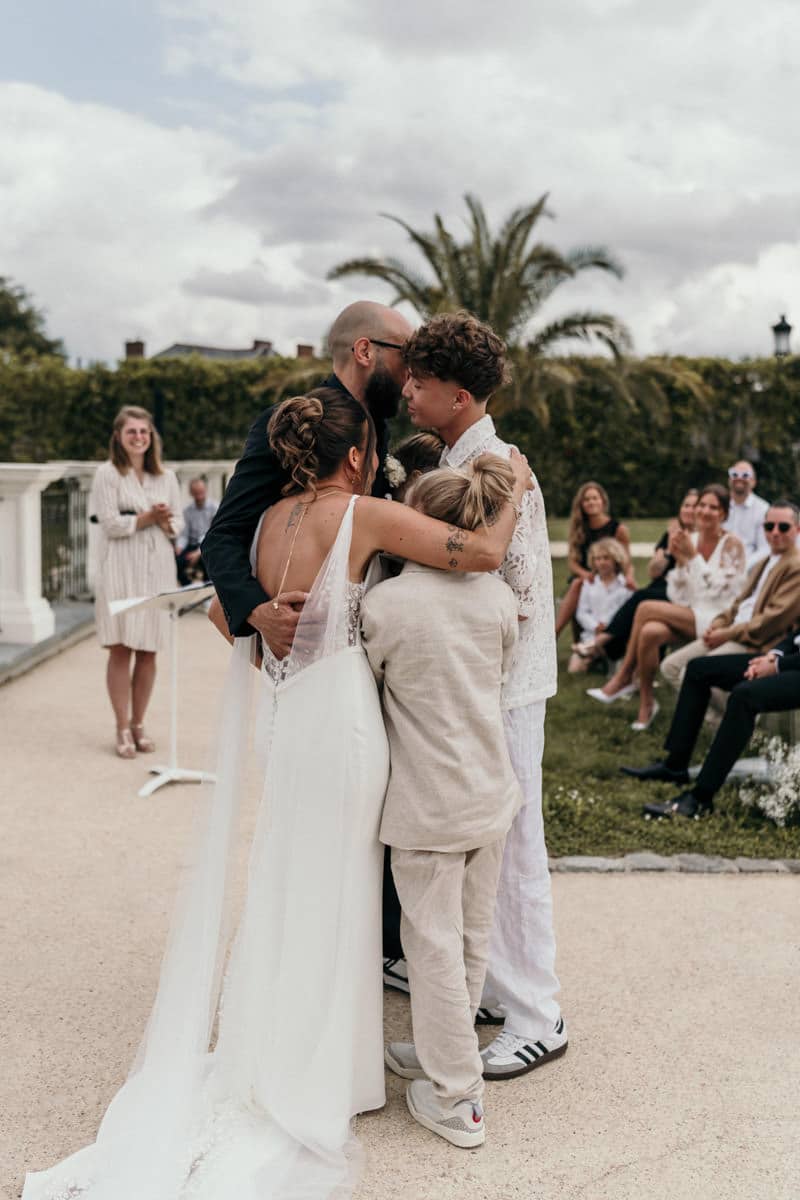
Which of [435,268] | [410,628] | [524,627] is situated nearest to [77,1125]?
[410,628]

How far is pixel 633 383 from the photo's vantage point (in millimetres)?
22516

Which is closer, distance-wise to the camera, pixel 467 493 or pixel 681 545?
pixel 467 493

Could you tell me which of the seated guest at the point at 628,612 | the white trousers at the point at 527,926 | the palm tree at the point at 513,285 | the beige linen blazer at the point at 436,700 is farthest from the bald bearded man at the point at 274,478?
the palm tree at the point at 513,285

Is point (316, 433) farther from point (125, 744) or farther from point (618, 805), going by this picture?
point (125, 744)

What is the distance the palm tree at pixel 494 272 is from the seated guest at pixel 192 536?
22.5ft

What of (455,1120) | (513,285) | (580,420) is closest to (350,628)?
(455,1120)

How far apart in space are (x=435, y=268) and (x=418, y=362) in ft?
55.2

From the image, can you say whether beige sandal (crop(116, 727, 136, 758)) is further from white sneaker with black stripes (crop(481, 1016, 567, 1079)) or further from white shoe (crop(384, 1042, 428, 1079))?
white sneaker with black stripes (crop(481, 1016, 567, 1079))

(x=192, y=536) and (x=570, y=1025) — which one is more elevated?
(x=192, y=536)

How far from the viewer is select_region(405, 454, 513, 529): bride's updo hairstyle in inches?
117

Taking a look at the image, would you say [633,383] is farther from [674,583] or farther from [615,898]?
[615,898]

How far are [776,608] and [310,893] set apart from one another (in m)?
4.21

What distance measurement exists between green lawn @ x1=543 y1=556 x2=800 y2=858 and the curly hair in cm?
287

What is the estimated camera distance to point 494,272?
1912cm
